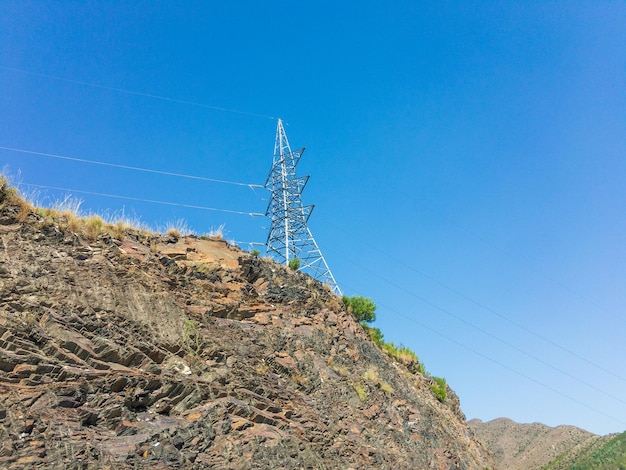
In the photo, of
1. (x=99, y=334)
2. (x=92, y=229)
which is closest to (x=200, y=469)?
(x=99, y=334)

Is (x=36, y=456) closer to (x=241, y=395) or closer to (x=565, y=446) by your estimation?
(x=241, y=395)

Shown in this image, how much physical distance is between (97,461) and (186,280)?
23.5 feet

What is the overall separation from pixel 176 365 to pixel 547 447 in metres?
80.9

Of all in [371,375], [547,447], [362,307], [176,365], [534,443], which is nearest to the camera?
[176,365]

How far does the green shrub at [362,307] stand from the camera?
2225 cm

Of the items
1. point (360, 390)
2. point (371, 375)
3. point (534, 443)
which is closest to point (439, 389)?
point (371, 375)

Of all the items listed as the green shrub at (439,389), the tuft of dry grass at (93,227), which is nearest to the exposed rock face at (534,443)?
the green shrub at (439,389)

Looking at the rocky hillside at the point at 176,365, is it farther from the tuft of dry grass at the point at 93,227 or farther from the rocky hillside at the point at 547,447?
the rocky hillside at the point at 547,447

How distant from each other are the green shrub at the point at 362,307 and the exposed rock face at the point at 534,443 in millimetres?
49839

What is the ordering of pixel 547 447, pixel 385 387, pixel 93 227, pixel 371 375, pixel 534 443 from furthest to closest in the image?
pixel 534 443
pixel 547 447
pixel 385 387
pixel 371 375
pixel 93 227

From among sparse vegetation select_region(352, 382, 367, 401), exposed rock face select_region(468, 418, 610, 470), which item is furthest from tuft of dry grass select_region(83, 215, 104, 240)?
exposed rock face select_region(468, 418, 610, 470)

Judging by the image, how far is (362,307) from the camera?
73.9 ft

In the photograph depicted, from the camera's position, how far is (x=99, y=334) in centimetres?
1047

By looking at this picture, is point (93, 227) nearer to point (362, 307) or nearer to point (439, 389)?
point (362, 307)
